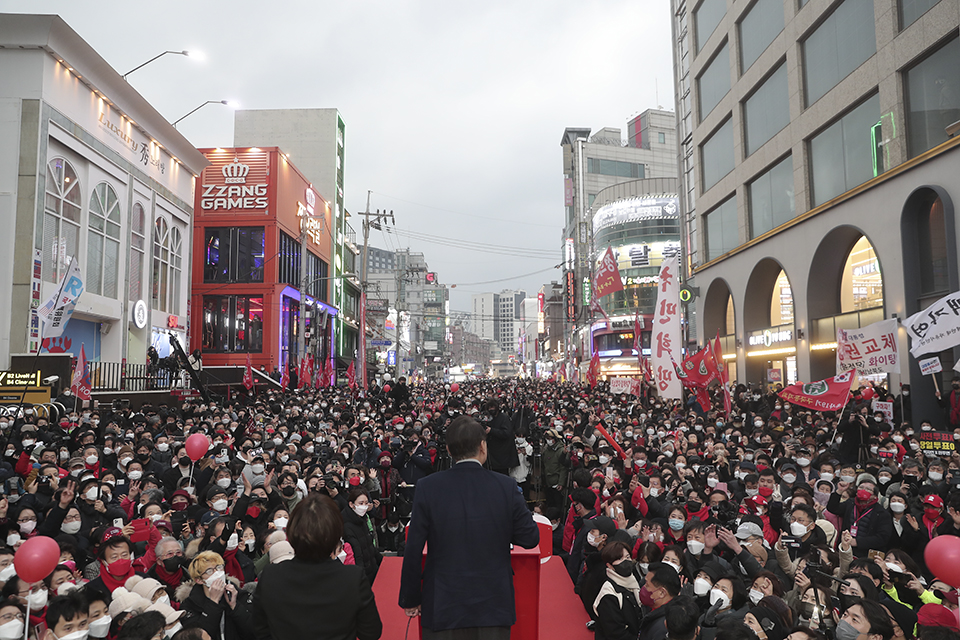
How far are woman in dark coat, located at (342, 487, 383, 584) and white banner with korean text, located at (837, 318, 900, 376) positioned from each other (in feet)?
38.5

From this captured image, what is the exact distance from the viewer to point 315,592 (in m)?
3.42

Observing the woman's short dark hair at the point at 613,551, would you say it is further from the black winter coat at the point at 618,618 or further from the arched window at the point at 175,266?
the arched window at the point at 175,266

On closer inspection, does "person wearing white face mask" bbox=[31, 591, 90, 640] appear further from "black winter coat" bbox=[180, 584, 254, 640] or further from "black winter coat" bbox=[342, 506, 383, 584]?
"black winter coat" bbox=[342, 506, 383, 584]

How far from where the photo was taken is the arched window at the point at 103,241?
26734 millimetres

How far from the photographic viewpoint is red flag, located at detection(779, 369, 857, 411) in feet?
44.9

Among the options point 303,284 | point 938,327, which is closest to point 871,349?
point 938,327

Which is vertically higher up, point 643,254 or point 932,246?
point 643,254

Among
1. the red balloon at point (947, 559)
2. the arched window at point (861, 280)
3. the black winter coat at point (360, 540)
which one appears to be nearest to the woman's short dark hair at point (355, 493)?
the black winter coat at point (360, 540)

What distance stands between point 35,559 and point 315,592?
2.61 meters

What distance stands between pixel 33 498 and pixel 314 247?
47005 mm

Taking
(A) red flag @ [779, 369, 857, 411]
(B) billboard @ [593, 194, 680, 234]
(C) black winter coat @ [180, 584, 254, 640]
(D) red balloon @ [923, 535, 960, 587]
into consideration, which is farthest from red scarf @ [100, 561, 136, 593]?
(B) billboard @ [593, 194, 680, 234]

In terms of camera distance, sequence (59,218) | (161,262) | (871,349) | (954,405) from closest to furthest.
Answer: (871,349) < (954,405) < (59,218) < (161,262)

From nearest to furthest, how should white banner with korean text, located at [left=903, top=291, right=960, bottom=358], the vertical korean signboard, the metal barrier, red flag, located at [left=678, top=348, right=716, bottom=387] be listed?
white banner with korean text, located at [left=903, top=291, right=960, bottom=358]
red flag, located at [left=678, top=348, right=716, bottom=387]
the vertical korean signboard
the metal barrier

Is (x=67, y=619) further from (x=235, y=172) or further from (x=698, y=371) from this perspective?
(x=235, y=172)
